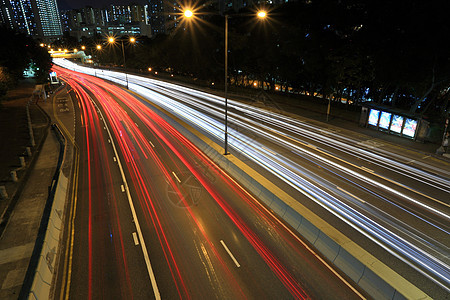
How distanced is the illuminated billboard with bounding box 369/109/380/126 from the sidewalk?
102ft

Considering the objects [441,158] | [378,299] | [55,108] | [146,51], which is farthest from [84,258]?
[146,51]

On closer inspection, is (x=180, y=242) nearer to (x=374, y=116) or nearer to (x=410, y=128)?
(x=410, y=128)

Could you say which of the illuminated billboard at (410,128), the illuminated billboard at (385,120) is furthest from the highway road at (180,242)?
the illuminated billboard at (385,120)

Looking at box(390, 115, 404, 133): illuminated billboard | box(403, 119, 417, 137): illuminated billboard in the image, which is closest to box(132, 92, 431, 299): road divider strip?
box(403, 119, 417, 137): illuminated billboard

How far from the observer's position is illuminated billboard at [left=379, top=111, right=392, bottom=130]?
27.5 meters

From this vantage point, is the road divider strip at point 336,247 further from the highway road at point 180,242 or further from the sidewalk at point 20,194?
the sidewalk at point 20,194

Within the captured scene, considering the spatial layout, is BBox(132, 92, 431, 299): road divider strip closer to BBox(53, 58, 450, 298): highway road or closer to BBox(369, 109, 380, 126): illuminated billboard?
BBox(53, 58, 450, 298): highway road

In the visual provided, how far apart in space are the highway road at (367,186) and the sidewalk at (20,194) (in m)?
13.0

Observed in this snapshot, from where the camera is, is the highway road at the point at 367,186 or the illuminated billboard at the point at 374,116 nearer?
the highway road at the point at 367,186

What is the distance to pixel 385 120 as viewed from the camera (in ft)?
91.6

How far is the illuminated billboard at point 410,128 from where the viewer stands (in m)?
25.1

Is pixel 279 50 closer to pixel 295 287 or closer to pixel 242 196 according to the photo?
pixel 242 196

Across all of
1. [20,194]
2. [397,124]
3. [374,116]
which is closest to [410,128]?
[397,124]

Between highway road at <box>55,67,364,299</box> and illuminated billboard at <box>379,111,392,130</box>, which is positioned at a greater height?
illuminated billboard at <box>379,111,392,130</box>
